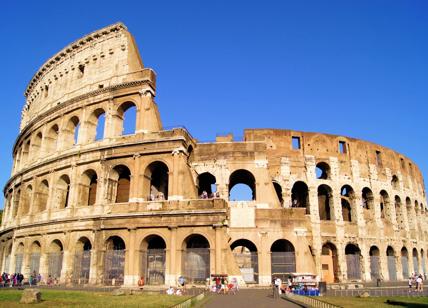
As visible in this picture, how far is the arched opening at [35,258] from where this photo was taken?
25.3m

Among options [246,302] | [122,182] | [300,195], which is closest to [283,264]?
[300,195]

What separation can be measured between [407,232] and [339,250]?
919cm

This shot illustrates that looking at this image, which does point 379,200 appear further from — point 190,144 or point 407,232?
point 190,144

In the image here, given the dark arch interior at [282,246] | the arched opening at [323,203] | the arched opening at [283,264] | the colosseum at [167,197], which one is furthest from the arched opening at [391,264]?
the arched opening at [283,264]

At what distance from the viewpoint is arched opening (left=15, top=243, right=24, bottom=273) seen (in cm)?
2696

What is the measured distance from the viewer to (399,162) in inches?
1330

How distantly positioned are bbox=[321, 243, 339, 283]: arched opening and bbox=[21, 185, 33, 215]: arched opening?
22331mm

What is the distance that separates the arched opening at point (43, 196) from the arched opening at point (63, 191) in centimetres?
190

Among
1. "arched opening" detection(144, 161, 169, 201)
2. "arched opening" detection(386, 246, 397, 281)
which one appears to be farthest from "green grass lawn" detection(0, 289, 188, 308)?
"arched opening" detection(386, 246, 397, 281)

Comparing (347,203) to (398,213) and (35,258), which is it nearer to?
(398,213)

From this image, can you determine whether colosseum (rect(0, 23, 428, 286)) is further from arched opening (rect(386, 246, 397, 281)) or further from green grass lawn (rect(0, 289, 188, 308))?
green grass lawn (rect(0, 289, 188, 308))

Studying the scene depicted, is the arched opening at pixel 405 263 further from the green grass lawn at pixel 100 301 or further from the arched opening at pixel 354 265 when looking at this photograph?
the green grass lawn at pixel 100 301

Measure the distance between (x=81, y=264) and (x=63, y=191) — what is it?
5926 millimetres

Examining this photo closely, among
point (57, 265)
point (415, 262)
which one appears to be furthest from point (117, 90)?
point (415, 262)
